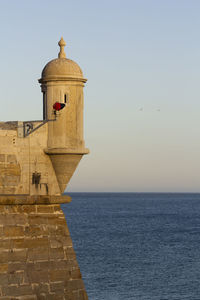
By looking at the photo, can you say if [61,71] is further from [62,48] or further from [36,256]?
[36,256]

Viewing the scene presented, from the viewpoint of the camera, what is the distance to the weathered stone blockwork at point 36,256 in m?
15.4

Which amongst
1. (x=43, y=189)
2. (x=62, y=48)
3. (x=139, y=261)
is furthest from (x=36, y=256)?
(x=139, y=261)

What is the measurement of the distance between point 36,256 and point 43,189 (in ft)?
5.53

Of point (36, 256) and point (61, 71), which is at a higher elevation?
point (61, 71)

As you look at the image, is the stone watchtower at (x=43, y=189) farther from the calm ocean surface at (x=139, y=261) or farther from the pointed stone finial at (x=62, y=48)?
the calm ocean surface at (x=139, y=261)

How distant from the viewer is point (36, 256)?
629 inches

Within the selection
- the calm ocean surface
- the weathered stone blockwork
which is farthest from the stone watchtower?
the calm ocean surface

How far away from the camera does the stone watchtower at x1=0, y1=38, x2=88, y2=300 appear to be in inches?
617

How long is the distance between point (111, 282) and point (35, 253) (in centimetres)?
2435

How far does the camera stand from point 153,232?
7462cm

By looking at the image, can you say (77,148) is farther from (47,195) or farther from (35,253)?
(35,253)

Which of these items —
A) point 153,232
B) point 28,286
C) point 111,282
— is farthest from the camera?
point 153,232

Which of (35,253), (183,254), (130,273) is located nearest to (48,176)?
(35,253)

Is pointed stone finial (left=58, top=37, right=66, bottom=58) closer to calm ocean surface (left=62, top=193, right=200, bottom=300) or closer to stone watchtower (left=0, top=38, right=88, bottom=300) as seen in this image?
stone watchtower (left=0, top=38, right=88, bottom=300)
